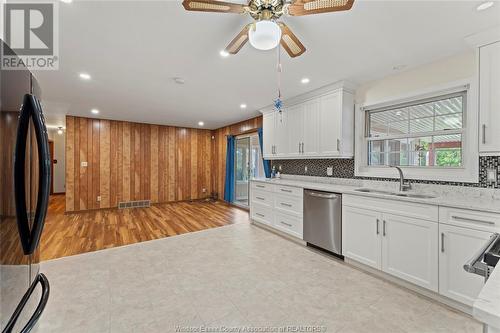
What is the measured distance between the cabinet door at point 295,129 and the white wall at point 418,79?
3.04 feet

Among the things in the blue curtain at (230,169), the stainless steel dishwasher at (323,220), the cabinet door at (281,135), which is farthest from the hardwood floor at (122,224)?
the stainless steel dishwasher at (323,220)

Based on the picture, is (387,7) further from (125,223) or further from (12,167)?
(125,223)

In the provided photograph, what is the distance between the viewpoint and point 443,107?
100 inches

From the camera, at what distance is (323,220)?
9.78 ft

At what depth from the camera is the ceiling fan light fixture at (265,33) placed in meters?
1.40

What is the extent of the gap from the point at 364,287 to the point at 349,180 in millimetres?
1555

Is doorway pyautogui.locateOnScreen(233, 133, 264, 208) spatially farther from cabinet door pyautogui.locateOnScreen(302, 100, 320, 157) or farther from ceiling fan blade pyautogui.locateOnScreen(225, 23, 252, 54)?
ceiling fan blade pyautogui.locateOnScreen(225, 23, 252, 54)

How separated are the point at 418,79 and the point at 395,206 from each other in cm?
159

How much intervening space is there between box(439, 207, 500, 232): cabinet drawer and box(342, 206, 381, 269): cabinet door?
22.3 inches

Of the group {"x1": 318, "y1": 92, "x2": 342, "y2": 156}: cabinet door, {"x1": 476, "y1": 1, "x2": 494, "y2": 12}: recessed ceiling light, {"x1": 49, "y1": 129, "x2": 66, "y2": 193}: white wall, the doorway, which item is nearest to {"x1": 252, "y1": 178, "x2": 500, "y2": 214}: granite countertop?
{"x1": 318, "y1": 92, "x2": 342, "y2": 156}: cabinet door

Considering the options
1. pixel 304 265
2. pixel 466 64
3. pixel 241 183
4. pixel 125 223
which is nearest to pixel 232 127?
pixel 241 183

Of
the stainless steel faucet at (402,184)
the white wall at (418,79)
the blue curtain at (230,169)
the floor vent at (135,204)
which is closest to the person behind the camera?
the white wall at (418,79)

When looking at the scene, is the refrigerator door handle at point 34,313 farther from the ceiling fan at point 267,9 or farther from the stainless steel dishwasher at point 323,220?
the stainless steel dishwasher at point 323,220

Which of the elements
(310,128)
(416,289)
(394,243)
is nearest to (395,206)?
(394,243)
